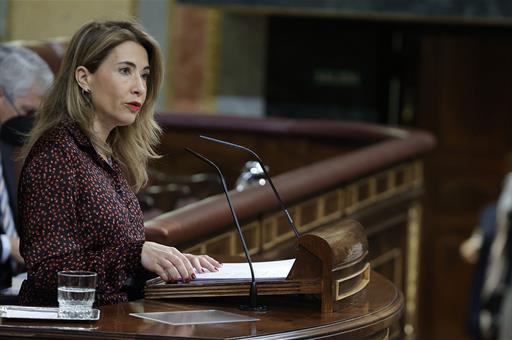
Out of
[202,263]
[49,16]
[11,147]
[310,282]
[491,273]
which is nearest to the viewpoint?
[491,273]

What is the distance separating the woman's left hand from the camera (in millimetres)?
3115

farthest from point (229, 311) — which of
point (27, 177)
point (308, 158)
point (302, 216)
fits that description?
point (308, 158)

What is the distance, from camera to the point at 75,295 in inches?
109

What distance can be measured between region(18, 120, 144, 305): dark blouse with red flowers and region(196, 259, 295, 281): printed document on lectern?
0.64 feet

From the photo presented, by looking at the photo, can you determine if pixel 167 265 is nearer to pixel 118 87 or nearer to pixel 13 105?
pixel 118 87

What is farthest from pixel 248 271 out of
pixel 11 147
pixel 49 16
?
pixel 49 16

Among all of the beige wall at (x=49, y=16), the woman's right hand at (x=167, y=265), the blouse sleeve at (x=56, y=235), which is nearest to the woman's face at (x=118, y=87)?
the blouse sleeve at (x=56, y=235)

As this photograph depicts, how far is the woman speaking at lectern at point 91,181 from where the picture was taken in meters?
2.99

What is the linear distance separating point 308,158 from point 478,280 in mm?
5815

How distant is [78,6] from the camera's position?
1054 centimetres

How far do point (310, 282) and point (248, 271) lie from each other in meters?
0.23

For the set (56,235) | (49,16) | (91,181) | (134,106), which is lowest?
(49,16)

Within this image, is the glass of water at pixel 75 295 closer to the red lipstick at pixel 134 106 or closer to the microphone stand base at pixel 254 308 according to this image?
the microphone stand base at pixel 254 308

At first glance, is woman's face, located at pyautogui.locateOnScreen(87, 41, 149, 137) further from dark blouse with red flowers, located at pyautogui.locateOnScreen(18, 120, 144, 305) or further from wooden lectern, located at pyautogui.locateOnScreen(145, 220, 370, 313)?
wooden lectern, located at pyautogui.locateOnScreen(145, 220, 370, 313)
